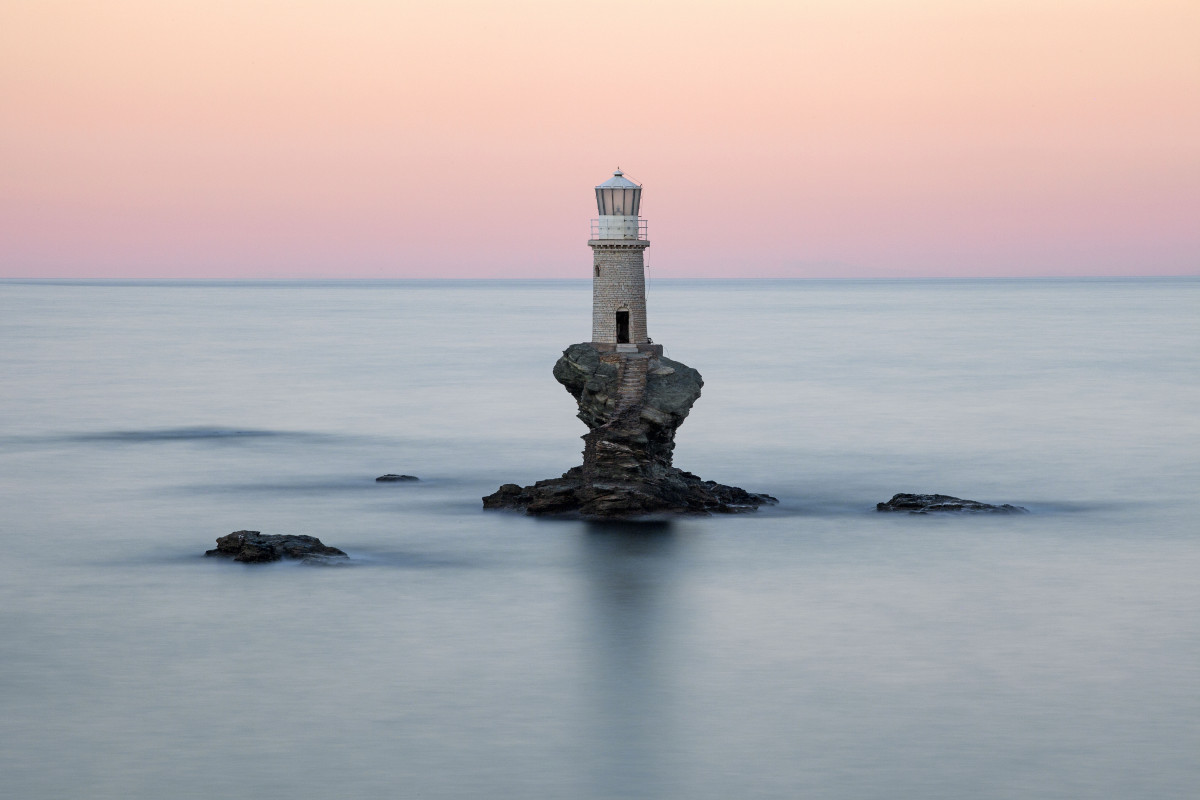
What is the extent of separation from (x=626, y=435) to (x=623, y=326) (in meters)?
3.34

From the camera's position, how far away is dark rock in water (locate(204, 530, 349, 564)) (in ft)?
131

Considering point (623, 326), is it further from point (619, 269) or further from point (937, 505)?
point (937, 505)

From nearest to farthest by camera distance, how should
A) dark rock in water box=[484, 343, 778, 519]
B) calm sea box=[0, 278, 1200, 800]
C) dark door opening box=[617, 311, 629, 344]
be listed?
calm sea box=[0, 278, 1200, 800] < dark rock in water box=[484, 343, 778, 519] < dark door opening box=[617, 311, 629, 344]

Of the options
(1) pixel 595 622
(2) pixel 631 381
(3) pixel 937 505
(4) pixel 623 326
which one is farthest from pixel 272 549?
(3) pixel 937 505

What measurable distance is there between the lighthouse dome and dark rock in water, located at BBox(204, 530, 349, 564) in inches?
502

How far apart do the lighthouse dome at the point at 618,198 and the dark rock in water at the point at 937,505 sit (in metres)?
12.5

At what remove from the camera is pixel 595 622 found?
119 ft

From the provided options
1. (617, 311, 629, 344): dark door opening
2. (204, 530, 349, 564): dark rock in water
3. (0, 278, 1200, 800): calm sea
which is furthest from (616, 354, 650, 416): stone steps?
(204, 530, 349, 564): dark rock in water

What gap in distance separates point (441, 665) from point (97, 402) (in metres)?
58.8

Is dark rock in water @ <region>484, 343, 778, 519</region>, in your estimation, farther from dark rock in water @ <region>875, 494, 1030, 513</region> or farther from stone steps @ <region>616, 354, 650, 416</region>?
dark rock in water @ <region>875, 494, 1030, 513</region>

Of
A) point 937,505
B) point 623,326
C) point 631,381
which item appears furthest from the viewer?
point 937,505

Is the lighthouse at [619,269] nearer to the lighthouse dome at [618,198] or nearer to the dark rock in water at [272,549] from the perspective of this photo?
the lighthouse dome at [618,198]

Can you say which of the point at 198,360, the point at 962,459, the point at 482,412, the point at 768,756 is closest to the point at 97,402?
the point at 482,412

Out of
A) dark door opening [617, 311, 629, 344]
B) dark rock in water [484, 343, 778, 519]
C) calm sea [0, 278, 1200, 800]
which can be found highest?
dark door opening [617, 311, 629, 344]
